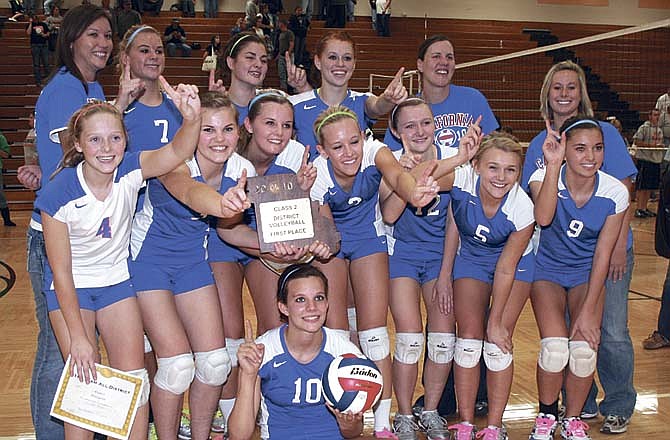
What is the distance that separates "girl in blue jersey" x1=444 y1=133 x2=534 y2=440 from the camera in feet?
13.0

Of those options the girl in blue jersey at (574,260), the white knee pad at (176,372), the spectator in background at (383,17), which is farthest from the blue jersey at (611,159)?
the spectator in background at (383,17)

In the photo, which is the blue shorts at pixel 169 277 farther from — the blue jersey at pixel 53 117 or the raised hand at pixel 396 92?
the raised hand at pixel 396 92

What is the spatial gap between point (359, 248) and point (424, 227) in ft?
1.49

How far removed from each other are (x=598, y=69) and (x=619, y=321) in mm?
17968

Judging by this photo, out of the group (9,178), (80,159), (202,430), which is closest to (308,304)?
(202,430)

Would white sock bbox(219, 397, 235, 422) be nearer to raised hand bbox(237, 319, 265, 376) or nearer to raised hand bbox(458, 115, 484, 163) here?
raised hand bbox(237, 319, 265, 376)

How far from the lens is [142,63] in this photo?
4.16 m

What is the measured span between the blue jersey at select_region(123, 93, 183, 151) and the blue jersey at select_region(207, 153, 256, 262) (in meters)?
0.44

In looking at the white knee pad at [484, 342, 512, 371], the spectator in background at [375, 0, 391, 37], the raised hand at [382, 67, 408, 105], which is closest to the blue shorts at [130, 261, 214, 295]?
the raised hand at [382, 67, 408, 105]

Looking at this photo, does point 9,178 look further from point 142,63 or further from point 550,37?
point 550,37

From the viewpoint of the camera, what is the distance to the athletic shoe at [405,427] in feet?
13.6

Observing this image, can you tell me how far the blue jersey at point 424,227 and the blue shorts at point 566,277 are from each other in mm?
611

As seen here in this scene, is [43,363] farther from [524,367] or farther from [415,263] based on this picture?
[524,367]

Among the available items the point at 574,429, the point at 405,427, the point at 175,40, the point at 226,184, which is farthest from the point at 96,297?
the point at 175,40
